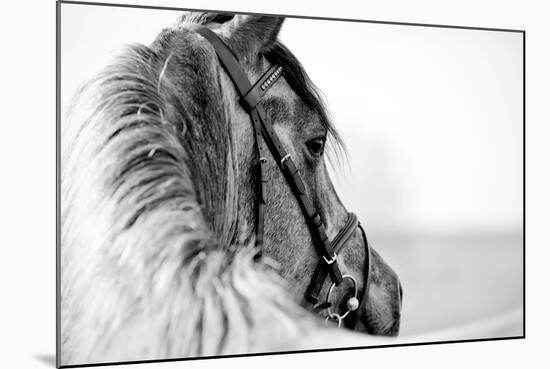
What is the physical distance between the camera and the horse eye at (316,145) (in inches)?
89.7

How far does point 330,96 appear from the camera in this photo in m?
2.51

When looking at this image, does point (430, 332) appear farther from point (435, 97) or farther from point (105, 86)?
point (105, 86)

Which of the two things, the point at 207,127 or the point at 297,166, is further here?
the point at 297,166

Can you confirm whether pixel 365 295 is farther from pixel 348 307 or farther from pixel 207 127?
pixel 207 127

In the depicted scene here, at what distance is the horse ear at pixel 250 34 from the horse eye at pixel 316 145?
0.35 meters

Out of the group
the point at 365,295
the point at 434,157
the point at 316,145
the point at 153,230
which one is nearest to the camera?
the point at 153,230

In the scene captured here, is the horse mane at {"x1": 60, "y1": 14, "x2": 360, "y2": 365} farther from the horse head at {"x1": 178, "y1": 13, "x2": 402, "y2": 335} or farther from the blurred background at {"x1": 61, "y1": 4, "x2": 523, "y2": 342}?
the blurred background at {"x1": 61, "y1": 4, "x2": 523, "y2": 342}

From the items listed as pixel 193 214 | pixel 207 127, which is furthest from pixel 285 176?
pixel 193 214

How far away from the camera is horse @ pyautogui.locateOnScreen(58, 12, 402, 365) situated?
5.01ft

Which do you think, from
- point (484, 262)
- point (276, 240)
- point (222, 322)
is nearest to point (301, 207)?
point (276, 240)

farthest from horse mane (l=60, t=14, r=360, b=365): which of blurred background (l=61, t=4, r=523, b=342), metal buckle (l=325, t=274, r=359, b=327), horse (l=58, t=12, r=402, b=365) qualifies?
blurred background (l=61, t=4, r=523, b=342)

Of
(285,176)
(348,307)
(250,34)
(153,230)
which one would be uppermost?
(250,34)

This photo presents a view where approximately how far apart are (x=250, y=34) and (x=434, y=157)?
→ 998 millimetres

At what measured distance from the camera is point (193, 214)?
5.35 ft
